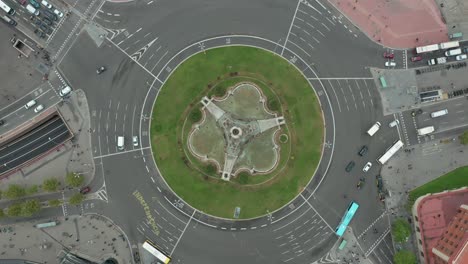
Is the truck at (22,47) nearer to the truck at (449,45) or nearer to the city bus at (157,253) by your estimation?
the city bus at (157,253)

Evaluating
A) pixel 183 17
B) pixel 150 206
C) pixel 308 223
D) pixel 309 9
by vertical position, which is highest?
pixel 309 9

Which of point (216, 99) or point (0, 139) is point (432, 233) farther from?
point (0, 139)

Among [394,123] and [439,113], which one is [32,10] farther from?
[439,113]

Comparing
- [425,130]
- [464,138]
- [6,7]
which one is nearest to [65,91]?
[6,7]

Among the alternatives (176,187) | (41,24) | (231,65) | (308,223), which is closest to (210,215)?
(176,187)

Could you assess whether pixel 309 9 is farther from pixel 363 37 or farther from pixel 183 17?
pixel 183 17

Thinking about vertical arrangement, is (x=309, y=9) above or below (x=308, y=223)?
above
